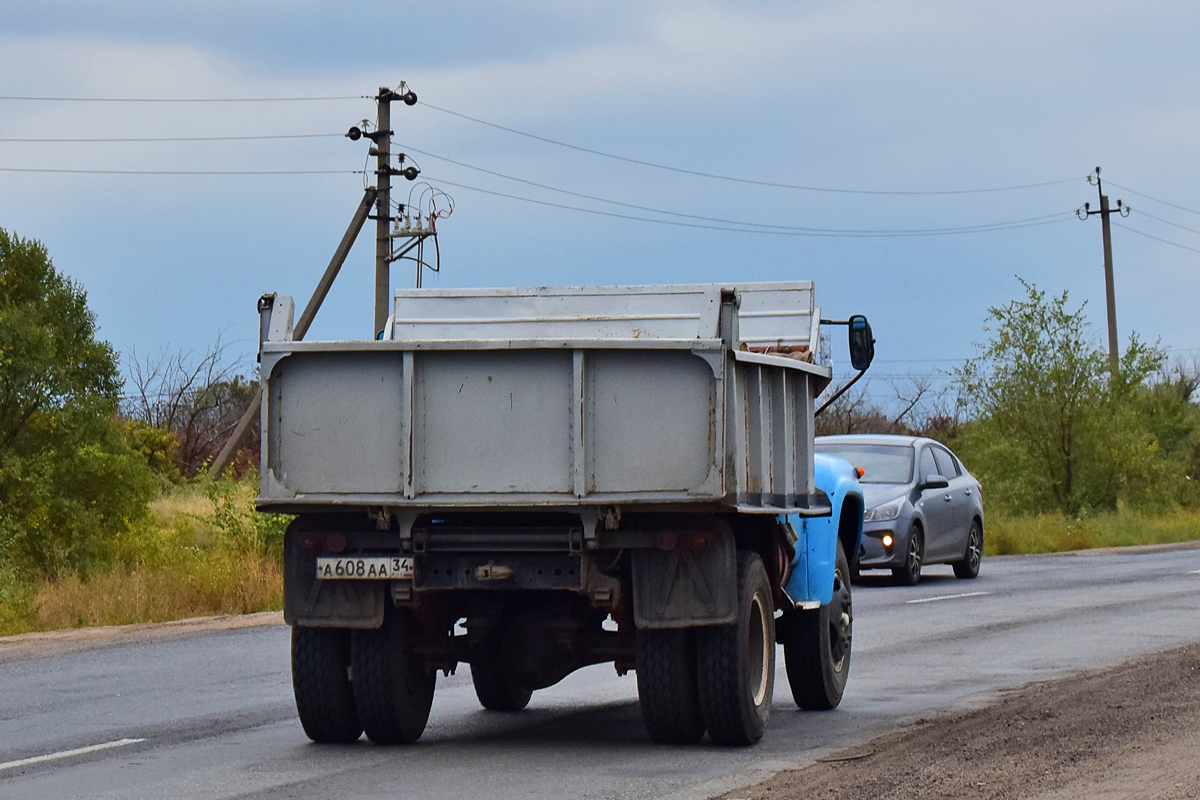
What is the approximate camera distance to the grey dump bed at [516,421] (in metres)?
8.15

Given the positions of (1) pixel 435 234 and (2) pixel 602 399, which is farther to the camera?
(1) pixel 435 234

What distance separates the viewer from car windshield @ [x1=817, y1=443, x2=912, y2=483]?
22031 millimetres

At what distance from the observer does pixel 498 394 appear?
838cm

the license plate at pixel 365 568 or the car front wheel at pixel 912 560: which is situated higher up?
the license plate at pixel 365 568

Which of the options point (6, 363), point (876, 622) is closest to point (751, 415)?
point (876, 622)

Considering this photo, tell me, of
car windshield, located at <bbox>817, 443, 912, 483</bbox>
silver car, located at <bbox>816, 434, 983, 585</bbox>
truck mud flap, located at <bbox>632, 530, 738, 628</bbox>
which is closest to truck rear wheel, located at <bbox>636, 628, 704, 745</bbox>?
truck mud flap, located at <bbox>632, 530, 738, 628</bbox>

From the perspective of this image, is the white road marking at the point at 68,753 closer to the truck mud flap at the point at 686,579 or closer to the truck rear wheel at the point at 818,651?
the truck mud flap at the point at 686,579

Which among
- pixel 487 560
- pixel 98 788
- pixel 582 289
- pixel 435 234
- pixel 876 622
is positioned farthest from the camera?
pixel 435 234

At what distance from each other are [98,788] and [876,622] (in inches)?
389

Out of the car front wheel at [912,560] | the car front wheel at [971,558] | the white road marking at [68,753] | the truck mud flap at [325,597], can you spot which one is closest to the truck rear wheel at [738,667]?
the truck mud flap at [325,597]

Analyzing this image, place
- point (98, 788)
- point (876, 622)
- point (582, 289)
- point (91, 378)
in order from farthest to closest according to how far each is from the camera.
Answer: point (91, 378), point (876, 622), point (582, 289), point (98, 788)

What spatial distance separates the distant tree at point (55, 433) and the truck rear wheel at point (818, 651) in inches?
499

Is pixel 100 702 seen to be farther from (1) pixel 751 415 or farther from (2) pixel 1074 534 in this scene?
(2) pixel 1074 534

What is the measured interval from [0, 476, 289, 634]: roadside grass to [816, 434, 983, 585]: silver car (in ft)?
22.4
